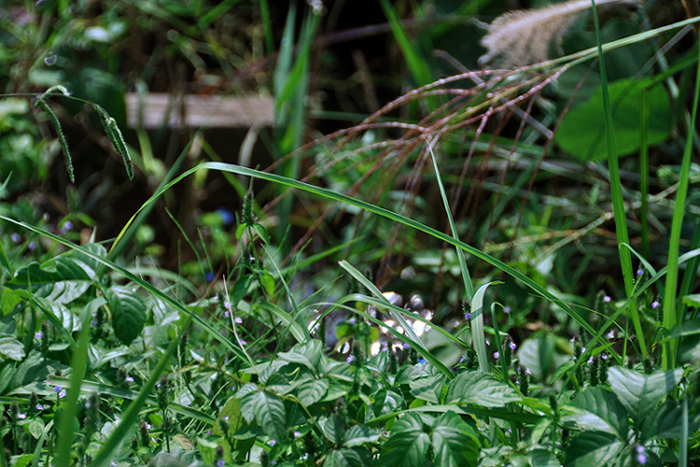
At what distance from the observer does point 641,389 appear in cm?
47

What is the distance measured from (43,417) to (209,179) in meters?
1.57

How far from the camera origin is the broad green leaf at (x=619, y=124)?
1.23m

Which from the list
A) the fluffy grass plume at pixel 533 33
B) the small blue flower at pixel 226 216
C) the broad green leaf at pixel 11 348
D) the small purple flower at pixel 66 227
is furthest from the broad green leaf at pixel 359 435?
the small blue flower at pixel 226 216

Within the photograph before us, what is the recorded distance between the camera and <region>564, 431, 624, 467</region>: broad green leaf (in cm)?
45

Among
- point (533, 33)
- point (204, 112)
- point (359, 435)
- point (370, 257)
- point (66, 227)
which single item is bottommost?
point (370, 257)

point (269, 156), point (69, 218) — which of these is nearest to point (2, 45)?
point (269, 156)

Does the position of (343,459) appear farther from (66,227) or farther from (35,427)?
(66,227)

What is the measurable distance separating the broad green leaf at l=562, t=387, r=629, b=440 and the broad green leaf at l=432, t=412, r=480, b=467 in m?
0.09

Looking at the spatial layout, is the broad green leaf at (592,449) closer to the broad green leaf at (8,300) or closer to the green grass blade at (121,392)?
the green grass blade at (121,392)

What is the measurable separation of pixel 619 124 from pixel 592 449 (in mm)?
1017

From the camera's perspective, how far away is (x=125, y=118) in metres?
1.82

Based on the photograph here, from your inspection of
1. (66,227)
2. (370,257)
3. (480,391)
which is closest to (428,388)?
(480,391)

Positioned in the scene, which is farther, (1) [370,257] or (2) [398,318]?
(1) [370,257]

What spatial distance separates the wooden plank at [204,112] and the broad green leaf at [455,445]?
5.36 ft
